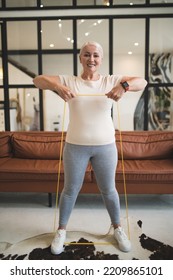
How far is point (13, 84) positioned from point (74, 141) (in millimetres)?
2301

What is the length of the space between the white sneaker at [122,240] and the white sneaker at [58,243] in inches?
15.7

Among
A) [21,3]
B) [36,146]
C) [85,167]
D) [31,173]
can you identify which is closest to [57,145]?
[36,146]

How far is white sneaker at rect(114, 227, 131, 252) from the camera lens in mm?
1951

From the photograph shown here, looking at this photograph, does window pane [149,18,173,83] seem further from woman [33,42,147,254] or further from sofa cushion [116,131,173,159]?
woman [33,42,147,254]

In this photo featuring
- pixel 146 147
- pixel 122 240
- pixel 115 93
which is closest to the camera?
pixel 115 93

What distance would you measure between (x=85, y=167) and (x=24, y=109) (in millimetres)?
2216

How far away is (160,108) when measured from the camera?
372 cm

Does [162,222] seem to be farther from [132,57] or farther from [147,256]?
[132,57]

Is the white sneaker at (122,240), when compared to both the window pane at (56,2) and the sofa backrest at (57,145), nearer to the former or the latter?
the sofa backrest at (57,145)

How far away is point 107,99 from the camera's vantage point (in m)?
1.77

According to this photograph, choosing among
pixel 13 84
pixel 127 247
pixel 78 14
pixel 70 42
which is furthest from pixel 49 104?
pixel 127 247

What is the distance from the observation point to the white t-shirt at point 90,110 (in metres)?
1.76

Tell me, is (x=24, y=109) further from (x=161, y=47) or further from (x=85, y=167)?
(x=85, y=167)

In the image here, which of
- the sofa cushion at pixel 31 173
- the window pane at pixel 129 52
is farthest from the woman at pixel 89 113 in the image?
the window pane at pixel 129 52
